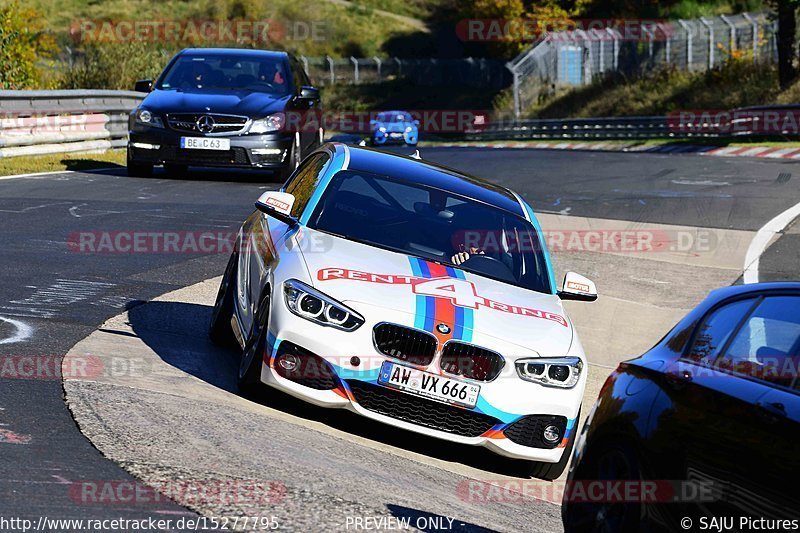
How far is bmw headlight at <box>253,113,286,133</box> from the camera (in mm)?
17625

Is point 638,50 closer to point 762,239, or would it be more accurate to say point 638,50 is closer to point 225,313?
point 762,239

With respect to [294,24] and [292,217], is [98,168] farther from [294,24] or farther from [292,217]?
[294,24]

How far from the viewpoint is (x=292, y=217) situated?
8.35m

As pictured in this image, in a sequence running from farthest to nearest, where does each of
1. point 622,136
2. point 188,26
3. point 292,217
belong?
point 188,26 < point 622,136 < point 292,217

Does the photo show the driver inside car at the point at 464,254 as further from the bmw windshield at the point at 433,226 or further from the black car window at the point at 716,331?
the black car window at the point at 716,331

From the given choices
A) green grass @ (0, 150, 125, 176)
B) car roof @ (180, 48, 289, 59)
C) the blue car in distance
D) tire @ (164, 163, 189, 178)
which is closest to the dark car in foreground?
car roof @ (180, 48, 289, 59)

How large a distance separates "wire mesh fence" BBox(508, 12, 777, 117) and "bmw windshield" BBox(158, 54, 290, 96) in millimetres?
29904

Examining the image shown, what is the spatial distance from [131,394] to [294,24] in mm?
79518

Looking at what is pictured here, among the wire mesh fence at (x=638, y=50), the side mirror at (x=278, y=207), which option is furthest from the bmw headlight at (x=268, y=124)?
the wire mesh fence at (x=638, y=50)

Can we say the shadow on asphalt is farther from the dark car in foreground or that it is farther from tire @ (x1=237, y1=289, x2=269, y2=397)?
the dark car in foreground

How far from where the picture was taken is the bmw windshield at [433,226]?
8219mm

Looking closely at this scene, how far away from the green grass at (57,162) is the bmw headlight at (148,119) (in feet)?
7.53

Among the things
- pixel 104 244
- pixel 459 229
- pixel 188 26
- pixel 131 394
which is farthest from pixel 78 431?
pixel 188 26

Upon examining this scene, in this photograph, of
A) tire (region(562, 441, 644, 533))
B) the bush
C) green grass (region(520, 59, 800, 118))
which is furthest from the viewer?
green grass (region(520, 59, 800, 118))
